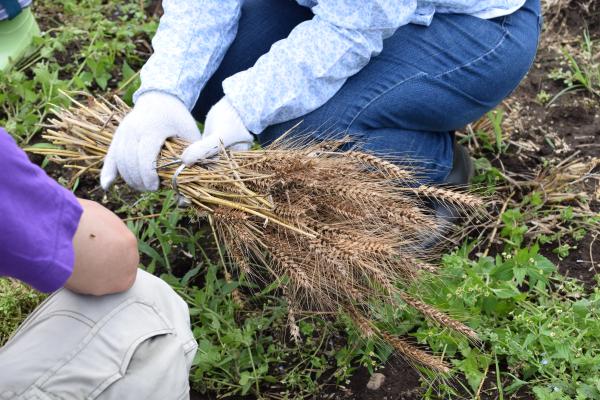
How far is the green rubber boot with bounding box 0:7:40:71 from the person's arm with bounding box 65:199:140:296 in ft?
5.18

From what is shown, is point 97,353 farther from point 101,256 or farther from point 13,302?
point 13,302

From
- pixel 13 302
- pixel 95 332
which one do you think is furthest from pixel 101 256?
pixel 13 302

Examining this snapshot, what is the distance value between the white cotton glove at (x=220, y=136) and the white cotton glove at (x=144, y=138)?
0.07 m

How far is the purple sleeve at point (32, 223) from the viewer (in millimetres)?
1148

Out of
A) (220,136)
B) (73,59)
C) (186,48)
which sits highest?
(186,48)

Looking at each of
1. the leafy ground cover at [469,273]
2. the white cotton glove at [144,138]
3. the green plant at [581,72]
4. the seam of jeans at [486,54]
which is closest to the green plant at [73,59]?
the leafy ground cover at [469,273]

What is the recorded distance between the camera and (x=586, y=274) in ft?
6.85

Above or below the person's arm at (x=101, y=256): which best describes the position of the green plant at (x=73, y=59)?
below

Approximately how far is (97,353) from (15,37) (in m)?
1.80

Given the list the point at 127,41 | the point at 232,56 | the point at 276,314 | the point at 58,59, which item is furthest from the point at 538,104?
the point at 58,59

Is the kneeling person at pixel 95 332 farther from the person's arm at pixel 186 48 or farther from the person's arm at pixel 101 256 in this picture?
the person's arm at pixel 186 48

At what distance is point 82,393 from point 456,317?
84cm

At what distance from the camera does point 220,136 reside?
1801 mm

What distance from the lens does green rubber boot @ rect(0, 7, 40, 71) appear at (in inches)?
111
